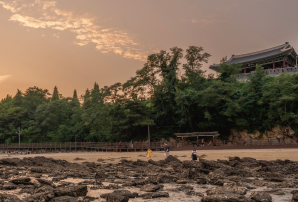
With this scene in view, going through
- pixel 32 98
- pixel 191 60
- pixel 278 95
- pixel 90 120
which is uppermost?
pixel 191 60

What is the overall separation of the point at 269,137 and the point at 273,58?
15.9 metres

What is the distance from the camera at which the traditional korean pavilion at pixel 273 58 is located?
41.7 meters

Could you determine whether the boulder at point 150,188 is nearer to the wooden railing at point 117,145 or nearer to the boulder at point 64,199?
the boulder at point 64,199

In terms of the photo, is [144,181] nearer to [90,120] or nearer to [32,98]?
[90,120]

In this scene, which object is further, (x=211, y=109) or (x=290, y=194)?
(x=211, y=109)

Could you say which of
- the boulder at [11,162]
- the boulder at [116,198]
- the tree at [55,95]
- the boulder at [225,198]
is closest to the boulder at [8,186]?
the boulder at [116,198]

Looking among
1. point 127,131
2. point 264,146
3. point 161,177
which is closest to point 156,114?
point 127,131

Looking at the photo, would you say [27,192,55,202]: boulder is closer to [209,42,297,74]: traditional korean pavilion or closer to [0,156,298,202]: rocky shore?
[0,156,298,202]: rocky shore

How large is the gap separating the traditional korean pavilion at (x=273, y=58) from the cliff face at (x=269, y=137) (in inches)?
475

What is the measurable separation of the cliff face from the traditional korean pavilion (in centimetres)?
1205

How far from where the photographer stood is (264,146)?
31.0 metres

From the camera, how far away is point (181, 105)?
39.1m

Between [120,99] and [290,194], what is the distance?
110ft

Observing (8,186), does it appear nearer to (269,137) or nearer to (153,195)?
(153,195)
